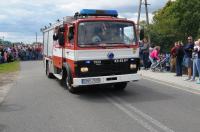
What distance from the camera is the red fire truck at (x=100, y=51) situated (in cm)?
1308

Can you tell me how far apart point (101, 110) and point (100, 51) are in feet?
9.11

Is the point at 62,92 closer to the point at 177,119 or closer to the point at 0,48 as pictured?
the point at 177,119

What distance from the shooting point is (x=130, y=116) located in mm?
9922

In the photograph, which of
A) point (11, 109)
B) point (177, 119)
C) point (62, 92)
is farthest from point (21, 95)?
point (177, 119)

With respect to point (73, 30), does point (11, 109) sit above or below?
below

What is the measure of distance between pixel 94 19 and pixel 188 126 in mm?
5879

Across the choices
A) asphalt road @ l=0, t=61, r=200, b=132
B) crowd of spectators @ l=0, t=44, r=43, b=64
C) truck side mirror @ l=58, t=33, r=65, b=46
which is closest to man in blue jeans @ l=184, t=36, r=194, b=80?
asphalt road @ l=0, t=61, r=200, b=132

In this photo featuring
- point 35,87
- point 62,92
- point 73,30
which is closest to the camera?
point 73,30

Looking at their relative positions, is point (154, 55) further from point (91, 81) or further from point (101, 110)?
point (101, 110)

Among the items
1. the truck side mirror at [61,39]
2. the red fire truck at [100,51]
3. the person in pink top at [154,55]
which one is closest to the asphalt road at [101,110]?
the red fire truck at [100,51]

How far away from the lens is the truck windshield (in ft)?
43.5

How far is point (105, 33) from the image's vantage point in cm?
1347

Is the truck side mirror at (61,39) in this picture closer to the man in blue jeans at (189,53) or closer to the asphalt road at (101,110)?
the asphalt road at (101,110)

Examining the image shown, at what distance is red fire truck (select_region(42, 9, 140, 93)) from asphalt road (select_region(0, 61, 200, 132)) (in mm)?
636
